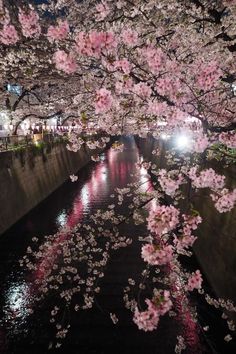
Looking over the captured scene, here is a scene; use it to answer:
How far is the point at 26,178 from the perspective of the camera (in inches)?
1024

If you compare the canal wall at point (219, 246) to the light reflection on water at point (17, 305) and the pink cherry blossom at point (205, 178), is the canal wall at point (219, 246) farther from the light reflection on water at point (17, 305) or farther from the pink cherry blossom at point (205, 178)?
the light reflection on water at point (17, 305)

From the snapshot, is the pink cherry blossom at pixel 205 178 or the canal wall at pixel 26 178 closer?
the pink cherry blossom at pixel 205 178

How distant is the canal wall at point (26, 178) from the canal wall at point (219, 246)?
10.8 metres

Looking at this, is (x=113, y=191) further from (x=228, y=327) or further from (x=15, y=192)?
(x=228, y=327)

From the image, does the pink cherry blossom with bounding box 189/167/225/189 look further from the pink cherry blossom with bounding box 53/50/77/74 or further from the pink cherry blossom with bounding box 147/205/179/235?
the pink cherry blossom with bounding box 53/50/77/74

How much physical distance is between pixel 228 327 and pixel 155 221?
22.4ft

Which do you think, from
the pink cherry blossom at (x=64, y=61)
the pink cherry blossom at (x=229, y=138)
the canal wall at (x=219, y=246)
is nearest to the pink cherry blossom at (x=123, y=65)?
the pink cherry blossom at (x=64, y=61)

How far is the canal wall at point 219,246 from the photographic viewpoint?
1159 centimetres

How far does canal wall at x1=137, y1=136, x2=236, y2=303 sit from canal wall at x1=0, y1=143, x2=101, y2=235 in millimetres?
10840

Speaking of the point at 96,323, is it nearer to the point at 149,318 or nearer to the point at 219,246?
the point at 219,246

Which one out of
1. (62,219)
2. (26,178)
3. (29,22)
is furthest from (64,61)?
(26,178)

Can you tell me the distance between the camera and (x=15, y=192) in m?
23.3

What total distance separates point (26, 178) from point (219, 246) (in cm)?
1642

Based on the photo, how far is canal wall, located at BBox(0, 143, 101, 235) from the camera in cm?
2177
